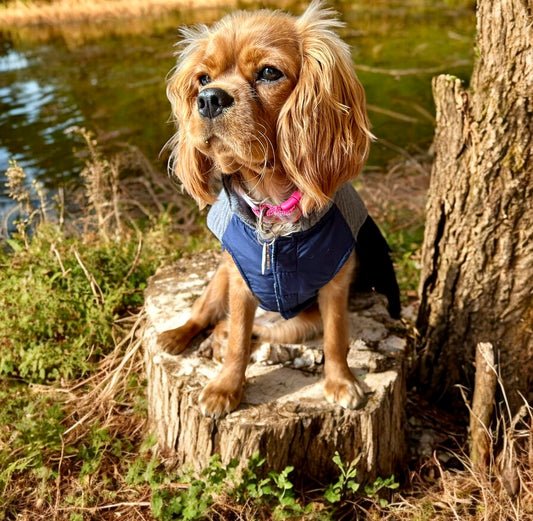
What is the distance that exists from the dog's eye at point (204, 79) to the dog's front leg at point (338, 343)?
910 mm

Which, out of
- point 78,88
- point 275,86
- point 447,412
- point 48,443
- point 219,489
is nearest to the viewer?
point 275,86

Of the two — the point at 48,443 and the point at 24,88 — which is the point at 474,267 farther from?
the point at 24,88

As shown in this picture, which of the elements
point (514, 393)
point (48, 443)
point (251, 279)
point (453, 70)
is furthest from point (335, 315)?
point (453, 70)

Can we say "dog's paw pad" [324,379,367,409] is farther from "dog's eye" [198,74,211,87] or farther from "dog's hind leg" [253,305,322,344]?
"dog's eye" [198,74,211,87]

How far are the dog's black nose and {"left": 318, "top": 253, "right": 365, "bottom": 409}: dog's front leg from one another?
0.88 m

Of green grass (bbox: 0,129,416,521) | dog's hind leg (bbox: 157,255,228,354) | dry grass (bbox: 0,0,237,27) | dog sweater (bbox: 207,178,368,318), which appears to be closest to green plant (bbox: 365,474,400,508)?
green grass (bbox: 0,129,416,521)

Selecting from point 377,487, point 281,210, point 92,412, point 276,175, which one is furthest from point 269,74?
point 92,412

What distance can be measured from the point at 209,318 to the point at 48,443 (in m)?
0.94

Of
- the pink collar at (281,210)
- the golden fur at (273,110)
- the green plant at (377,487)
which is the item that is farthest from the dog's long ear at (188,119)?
the green plant at (377,487)

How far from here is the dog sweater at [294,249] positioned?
A: 238 cm

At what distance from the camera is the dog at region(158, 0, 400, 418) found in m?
2.06

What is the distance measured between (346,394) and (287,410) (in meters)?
0.25

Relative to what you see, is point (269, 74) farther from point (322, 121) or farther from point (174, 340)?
point (174, 340)

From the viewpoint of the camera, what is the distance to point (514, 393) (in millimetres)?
2965
